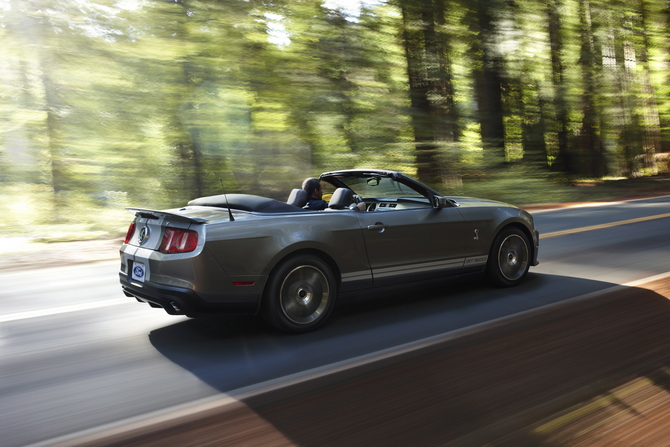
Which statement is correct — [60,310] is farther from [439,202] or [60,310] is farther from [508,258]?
[508,258]


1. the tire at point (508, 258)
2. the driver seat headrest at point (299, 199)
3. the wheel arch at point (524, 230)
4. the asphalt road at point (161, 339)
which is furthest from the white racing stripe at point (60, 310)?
the wheel arch at point (524, 230)

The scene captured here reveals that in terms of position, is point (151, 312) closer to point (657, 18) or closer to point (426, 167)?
point (426, 167)

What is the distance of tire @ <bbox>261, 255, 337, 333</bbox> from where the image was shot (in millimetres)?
4465

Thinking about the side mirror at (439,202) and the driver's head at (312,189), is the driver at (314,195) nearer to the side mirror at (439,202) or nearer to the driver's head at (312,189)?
the driver's head at (312,189)

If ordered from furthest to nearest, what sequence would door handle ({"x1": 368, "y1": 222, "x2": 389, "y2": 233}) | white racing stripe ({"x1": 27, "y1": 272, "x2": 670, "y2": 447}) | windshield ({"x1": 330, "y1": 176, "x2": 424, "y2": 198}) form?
1. windshield ({"x1": 330, "y1": 176, "x2": 424, "y2": 198})
2. door handle ({"x1": 368, "y1": 222, "x2": 389, "y2": 233})
3. white racing stripe ({"x1": 27, "y1": 272, "x2": 670, "y2": 447})

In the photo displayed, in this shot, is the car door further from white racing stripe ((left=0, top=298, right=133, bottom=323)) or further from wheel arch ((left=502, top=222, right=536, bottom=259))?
white racing stripe ((left=0, top=298, right=133, bottom=323))

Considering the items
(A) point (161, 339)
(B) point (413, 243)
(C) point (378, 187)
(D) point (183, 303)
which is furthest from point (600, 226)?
(D) point (183, 303)

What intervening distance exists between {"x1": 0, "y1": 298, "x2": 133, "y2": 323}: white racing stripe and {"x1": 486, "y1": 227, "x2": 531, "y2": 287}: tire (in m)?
3.79

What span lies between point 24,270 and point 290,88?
1173 cm

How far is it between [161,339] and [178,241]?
3.07ft

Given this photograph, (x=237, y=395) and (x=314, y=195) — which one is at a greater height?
(x=314, y=195)

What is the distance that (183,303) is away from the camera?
13.7ft

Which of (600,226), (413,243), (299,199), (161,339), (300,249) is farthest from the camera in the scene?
(600,226)

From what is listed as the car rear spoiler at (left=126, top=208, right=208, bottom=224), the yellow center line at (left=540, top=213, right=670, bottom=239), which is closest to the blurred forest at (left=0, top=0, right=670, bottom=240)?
the yellow center line at (left=540, top=213, right=670, bottom=239)
